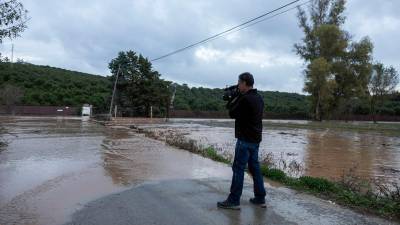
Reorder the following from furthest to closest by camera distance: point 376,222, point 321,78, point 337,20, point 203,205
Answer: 1. point 337,20
2. point 321,78
3. point 203,205
4. point 376,222

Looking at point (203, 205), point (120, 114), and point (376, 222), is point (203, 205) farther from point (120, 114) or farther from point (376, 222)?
point (120, 114)

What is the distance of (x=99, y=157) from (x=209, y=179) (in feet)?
14.1

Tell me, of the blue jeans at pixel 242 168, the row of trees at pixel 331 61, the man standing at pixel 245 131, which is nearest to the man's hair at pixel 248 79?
the man standing at pixel 245 131

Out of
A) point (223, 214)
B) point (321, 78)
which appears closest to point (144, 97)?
point (321, 78)

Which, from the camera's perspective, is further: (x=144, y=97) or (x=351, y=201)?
(x=144, y=97)

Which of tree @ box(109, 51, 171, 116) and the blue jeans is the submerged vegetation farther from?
tree @ box(109, 51, 171, 116)

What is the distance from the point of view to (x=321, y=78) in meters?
53.2

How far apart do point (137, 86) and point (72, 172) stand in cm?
3342

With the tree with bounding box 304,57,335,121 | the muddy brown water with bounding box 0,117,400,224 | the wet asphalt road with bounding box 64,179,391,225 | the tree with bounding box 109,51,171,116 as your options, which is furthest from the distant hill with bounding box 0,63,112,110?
the wet asphalt road with bounding box 64,179,391,225

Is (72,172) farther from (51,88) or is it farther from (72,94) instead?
(51,88)

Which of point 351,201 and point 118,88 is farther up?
point 118,88

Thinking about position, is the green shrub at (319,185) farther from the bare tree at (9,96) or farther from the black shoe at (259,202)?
the bare tree at (9,96)

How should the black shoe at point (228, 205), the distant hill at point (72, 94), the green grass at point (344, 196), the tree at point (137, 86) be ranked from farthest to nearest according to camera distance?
the distant hill at point (72, 94) < the tree at point (137, 86) < the green grass at point (344, 196) < the black shoe at point (228, 205)

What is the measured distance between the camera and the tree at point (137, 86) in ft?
140
